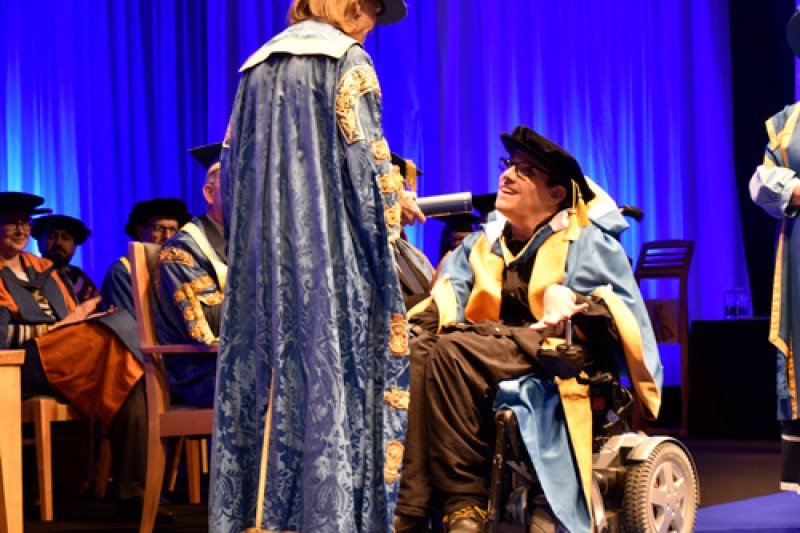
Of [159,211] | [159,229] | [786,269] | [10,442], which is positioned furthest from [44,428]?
[786,269]

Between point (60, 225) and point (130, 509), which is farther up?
point (60, 225)

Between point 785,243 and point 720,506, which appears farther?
point 720,506

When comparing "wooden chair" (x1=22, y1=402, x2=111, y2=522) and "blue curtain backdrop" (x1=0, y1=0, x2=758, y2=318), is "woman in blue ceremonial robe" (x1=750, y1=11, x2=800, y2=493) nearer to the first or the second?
"wooden chair" (x1=22, y1=402, x2=111, y2=522)

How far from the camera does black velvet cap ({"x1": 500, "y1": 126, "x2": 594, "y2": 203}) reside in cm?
315

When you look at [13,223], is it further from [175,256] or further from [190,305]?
[190,305]

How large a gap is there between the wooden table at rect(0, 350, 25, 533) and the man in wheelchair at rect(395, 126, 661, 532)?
1.10 meters

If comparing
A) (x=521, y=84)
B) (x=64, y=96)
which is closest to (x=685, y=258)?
(x=521, y=84)

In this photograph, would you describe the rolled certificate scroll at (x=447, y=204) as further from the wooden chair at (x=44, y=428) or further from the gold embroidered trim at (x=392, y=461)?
the wooden chair at (x=44, y=428)

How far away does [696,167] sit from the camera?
7.46 meters

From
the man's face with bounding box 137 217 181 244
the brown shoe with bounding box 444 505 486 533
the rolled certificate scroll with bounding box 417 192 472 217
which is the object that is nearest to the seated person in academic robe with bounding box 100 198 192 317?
the man's face with bounding box 137 217 181 244

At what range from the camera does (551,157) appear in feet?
10.3

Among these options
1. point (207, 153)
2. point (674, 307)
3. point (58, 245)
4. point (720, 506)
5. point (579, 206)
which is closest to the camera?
point (579, 206)

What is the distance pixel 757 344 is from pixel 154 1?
4721mm

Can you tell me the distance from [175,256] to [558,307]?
1760mm
